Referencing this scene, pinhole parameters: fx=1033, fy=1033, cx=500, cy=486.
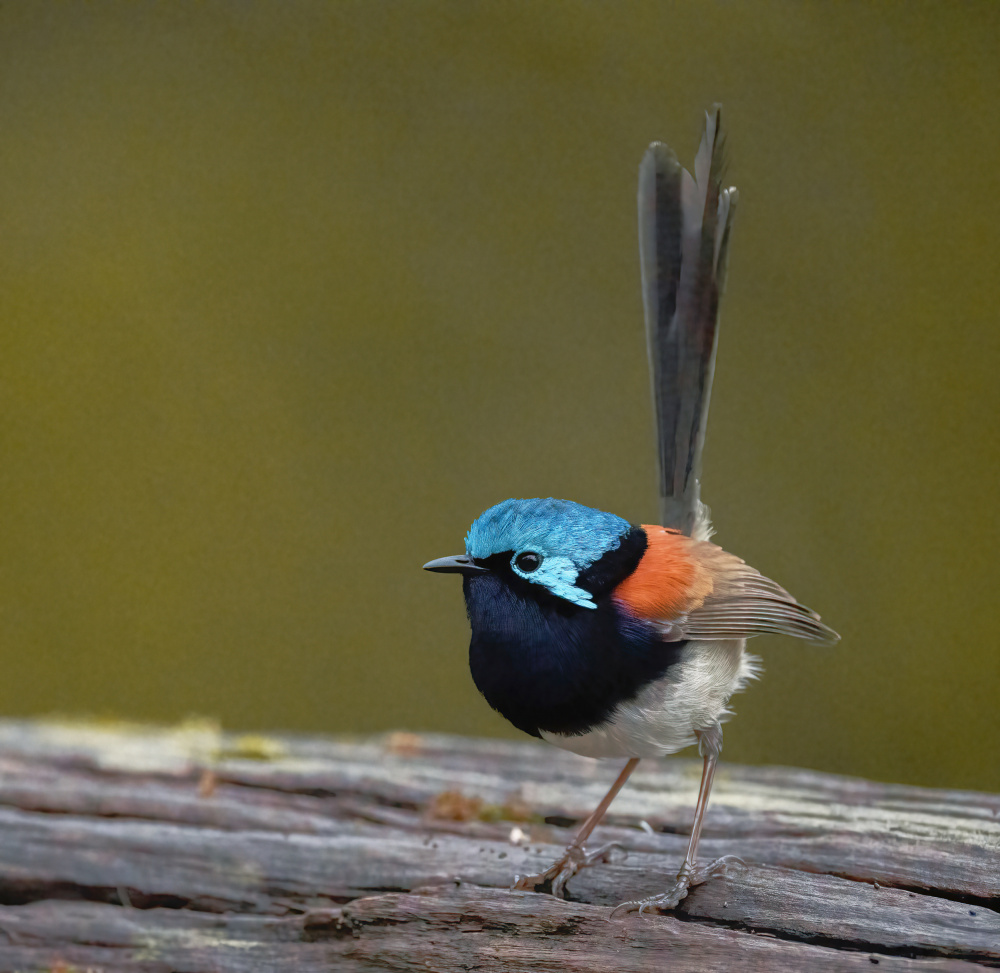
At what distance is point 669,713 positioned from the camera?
2.10 meters

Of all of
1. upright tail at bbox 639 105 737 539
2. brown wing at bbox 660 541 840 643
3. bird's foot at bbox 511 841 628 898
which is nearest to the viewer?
brown wing at bbox 660 541 840 643

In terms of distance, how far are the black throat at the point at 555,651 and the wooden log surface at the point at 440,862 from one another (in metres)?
0.53

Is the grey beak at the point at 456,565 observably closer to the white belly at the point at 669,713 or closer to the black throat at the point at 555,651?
the black throat at the point at 555,651

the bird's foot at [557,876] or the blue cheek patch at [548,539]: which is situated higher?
the blue cheek patch at [548,539]

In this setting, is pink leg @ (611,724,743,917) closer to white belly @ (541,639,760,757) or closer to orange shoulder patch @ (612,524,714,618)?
white belly @ (541,639,760,757)

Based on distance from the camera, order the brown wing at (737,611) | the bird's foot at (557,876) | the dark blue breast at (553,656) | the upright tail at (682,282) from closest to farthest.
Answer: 1. the dark blue breast at (553,656)
2. the brown wing at (737,611)
3. the upright tail at (682,282)
4. the bird's foot at (557,876)

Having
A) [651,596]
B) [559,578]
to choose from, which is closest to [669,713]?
[651,596]

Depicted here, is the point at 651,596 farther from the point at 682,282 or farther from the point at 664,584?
the point at 682,282

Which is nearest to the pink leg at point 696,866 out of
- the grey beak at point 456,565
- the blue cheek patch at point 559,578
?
the blue cheek patch at point 559,578

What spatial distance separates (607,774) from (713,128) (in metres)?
2.09

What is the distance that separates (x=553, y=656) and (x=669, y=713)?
28 centimetres

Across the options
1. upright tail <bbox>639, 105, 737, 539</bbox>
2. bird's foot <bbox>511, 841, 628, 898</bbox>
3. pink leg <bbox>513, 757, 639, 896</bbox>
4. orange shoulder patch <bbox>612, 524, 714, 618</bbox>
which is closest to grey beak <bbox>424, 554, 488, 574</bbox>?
orange shoulder patch <bbox>612, 524, 714, 618</bbox>

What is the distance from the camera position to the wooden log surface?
214 cm

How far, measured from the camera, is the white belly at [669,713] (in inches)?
80.7
